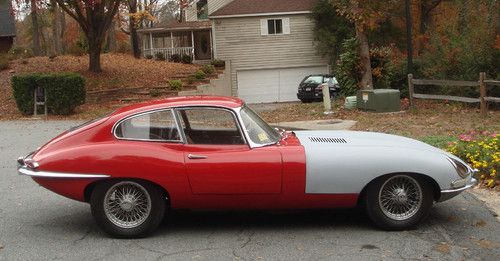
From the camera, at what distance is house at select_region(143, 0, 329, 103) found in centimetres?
3569

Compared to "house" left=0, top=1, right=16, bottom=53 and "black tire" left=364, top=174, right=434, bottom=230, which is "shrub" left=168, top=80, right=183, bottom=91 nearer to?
"house" left=0, top=1, right=16, bottom=53

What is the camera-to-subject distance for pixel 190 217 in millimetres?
6184

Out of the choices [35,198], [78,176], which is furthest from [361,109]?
[78,176]

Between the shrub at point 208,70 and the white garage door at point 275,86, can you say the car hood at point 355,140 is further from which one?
the white garage door at point 275,86

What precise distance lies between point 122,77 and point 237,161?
73.0ft

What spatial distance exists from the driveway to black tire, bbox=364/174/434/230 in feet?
0.36

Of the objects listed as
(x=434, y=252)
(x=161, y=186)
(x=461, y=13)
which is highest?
(x=461, y=13)

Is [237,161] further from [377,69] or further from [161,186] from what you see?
[377,69]

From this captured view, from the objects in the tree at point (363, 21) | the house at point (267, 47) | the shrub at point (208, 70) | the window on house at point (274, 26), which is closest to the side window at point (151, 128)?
the tree at point (363, 21)

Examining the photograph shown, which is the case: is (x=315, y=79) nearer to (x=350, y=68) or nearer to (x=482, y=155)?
(x=350, y=68)

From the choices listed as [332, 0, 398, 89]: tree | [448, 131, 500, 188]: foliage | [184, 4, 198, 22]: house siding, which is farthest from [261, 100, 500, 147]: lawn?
[184, 4, 198, 22]: house siding

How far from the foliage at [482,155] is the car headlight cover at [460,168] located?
1689mm

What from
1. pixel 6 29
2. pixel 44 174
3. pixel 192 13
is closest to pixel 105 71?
pixel 6 29

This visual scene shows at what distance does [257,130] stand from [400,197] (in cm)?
150
